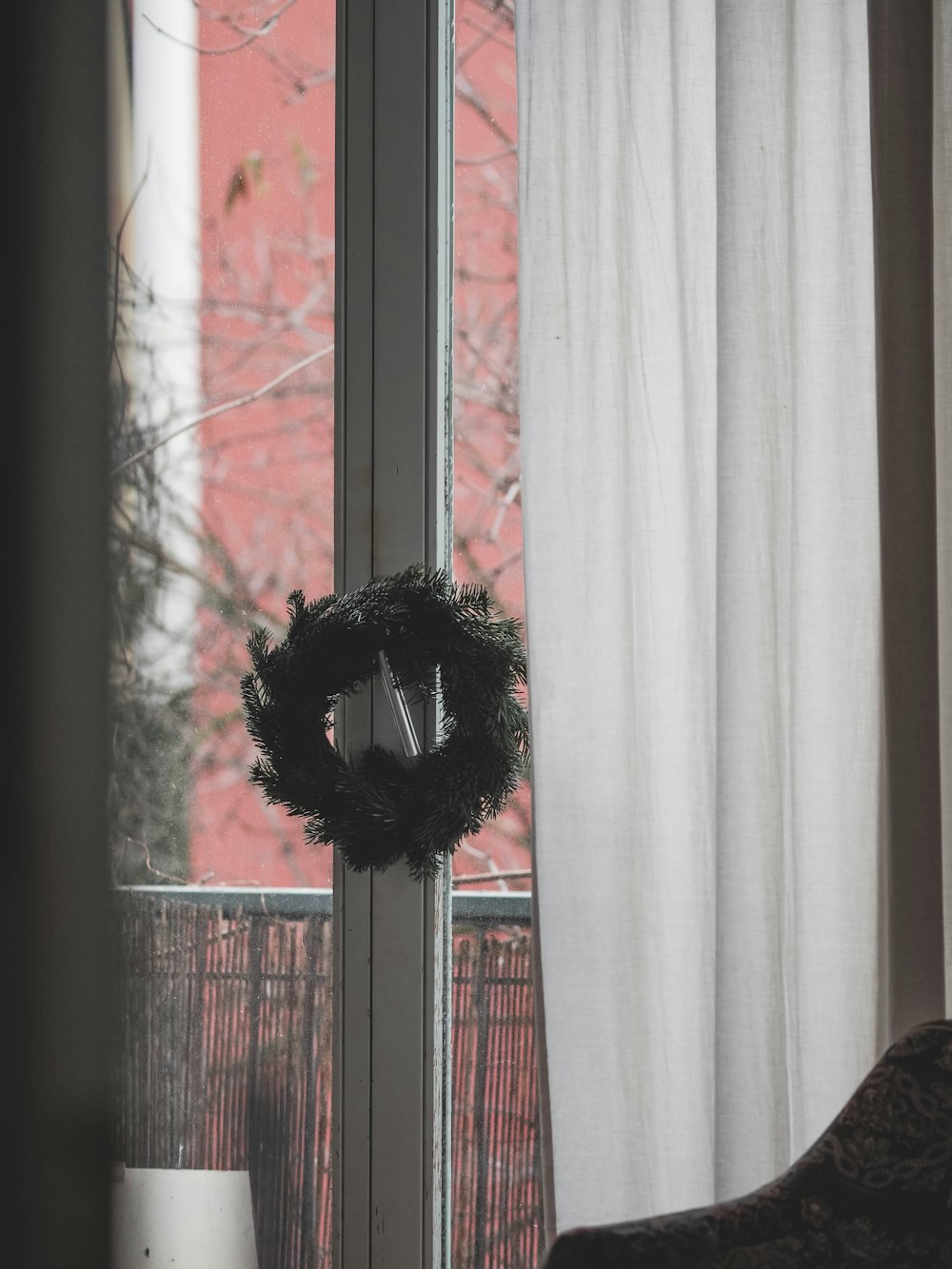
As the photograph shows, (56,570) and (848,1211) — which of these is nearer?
(848,1211)

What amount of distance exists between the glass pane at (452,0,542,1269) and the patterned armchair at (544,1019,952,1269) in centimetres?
50

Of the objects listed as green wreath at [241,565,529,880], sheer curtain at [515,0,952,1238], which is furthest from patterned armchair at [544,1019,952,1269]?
green wreath at [241,565,529,880]

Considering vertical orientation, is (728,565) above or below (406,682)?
above

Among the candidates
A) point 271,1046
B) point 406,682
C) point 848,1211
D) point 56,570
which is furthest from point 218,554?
point 848,1211

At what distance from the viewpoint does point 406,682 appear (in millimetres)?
1208

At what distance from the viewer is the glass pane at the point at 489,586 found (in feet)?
4.27

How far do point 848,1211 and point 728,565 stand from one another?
67 cm

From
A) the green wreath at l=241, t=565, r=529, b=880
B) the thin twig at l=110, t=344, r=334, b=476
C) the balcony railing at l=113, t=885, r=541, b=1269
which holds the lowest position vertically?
the balcony railing at l=113, t=885, r=541, b=1269

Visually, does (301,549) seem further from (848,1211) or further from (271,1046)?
(848,1211)

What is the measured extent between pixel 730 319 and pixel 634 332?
12cm

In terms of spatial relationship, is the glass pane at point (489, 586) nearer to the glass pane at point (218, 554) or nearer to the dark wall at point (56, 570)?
the glass pane at point (218, 554)

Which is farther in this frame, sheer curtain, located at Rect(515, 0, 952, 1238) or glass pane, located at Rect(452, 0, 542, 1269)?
glass pane, located at Rect(452, 0, 542, 1269)

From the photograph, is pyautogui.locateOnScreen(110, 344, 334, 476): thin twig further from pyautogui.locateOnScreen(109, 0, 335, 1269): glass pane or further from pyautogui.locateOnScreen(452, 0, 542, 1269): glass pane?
pyautogui.locateOnScreen(452, 0, 542, 1269): glass pane

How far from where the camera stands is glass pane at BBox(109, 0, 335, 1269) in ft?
4.41
